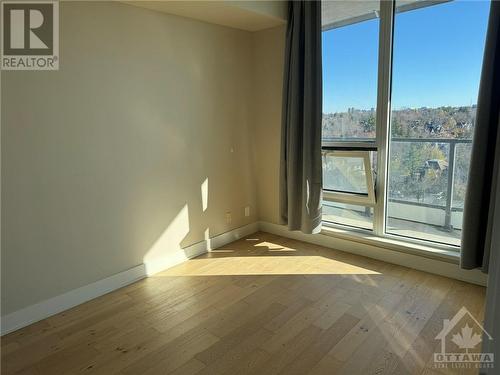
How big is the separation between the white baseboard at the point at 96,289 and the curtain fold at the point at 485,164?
2.20m

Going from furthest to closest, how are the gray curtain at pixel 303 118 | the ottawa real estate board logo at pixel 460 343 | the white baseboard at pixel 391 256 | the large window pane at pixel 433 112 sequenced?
the gray curtain at pixel 303 118
the white baseboard at pixel 391 256
the large window pane at pixel 433 112
the ottawa real estate board logo at pixel 460 343

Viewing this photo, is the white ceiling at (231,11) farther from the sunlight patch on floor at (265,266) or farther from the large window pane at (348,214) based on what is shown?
the sunlight patch on floor at (265,266)

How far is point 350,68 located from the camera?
315 cm

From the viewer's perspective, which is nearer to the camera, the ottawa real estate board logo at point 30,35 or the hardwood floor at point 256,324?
the hardwood floor at point 256,324

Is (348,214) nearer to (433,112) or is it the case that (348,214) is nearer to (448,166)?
(448,166)

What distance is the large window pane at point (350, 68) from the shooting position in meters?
3.01

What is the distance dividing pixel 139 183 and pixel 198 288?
97 cm

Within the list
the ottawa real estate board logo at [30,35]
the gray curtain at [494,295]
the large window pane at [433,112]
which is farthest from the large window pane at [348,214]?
the ottawa real estate board logo at [30,35]

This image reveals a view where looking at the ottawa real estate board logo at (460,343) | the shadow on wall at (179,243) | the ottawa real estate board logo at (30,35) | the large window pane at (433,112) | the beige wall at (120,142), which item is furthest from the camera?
the shadow on wall at (179,243)

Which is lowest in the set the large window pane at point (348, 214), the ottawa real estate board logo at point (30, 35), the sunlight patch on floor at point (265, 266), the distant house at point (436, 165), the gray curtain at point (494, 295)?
the sunlight patch on floor at point (265, 266)

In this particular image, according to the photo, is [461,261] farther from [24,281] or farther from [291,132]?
[24,281]

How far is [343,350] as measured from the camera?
1929mm

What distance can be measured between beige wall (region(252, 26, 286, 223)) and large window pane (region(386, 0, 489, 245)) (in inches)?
44.9

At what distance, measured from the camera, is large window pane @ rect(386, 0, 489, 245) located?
99.5 inches
